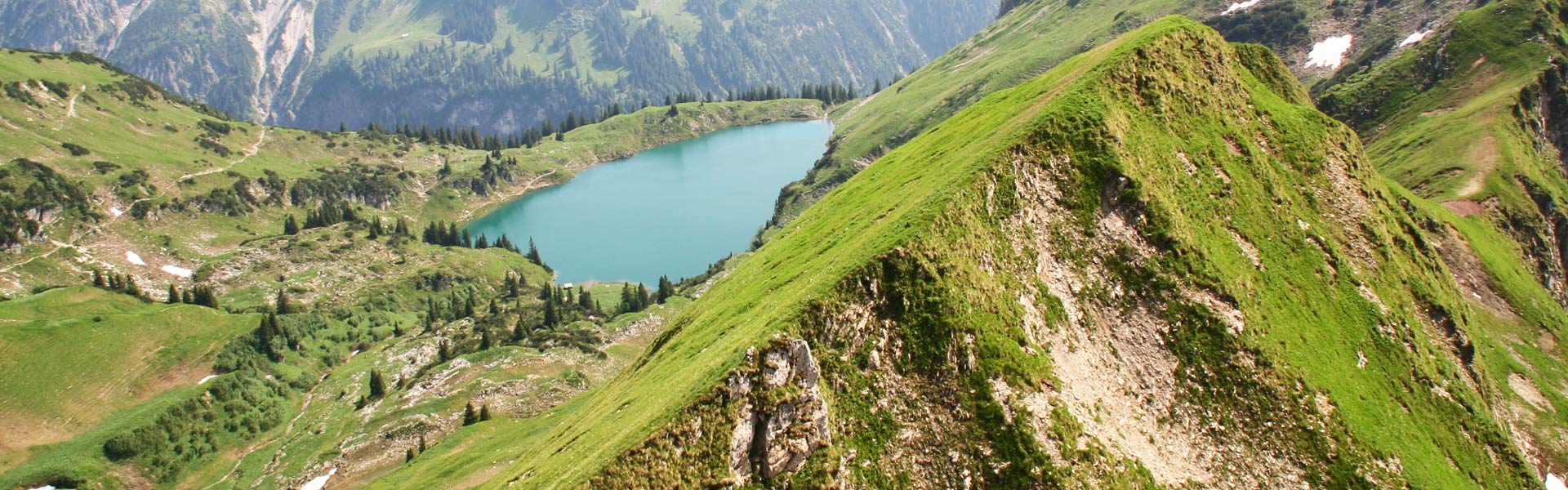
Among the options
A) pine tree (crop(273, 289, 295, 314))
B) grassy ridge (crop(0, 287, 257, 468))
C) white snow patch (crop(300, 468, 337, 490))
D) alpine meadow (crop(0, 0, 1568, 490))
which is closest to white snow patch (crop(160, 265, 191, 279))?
grassy ridge (crop(0, 287, 257, 468))

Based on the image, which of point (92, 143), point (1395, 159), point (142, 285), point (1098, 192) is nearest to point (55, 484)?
point (142, 285)

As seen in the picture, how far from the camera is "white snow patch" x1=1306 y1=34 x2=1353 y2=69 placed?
179 metres

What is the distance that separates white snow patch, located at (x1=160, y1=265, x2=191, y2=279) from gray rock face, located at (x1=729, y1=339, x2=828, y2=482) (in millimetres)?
165700

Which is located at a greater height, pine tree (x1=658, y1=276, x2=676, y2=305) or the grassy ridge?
the grassy ridge

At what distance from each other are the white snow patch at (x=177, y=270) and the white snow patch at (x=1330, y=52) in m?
217

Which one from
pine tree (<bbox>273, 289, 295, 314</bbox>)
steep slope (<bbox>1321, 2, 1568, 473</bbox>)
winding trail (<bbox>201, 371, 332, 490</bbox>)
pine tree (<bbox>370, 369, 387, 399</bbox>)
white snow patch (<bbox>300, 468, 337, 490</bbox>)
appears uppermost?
pine tree (<bbox>273, 289, 295, 314</bbox>)

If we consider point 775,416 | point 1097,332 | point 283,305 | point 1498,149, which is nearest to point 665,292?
point 283,305

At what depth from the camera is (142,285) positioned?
158m

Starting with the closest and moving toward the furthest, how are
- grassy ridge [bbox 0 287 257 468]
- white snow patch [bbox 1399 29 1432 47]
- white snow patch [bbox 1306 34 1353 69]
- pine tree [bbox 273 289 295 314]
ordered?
grassy ridge [bbox 0 287 257 468] → pine tree [bbox 273 289 295 314] → white snow patch [bbox 1399 29 1432 47] → white snow patch [bbox 1306 34 1353 69]

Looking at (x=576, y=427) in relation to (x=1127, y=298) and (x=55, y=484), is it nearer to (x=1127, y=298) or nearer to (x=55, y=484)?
(x=1127, y=298)

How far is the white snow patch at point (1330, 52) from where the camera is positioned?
589ft

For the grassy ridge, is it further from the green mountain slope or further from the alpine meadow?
the alpine meadow

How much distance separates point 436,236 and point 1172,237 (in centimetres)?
17783

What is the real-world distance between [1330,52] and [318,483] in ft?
629
